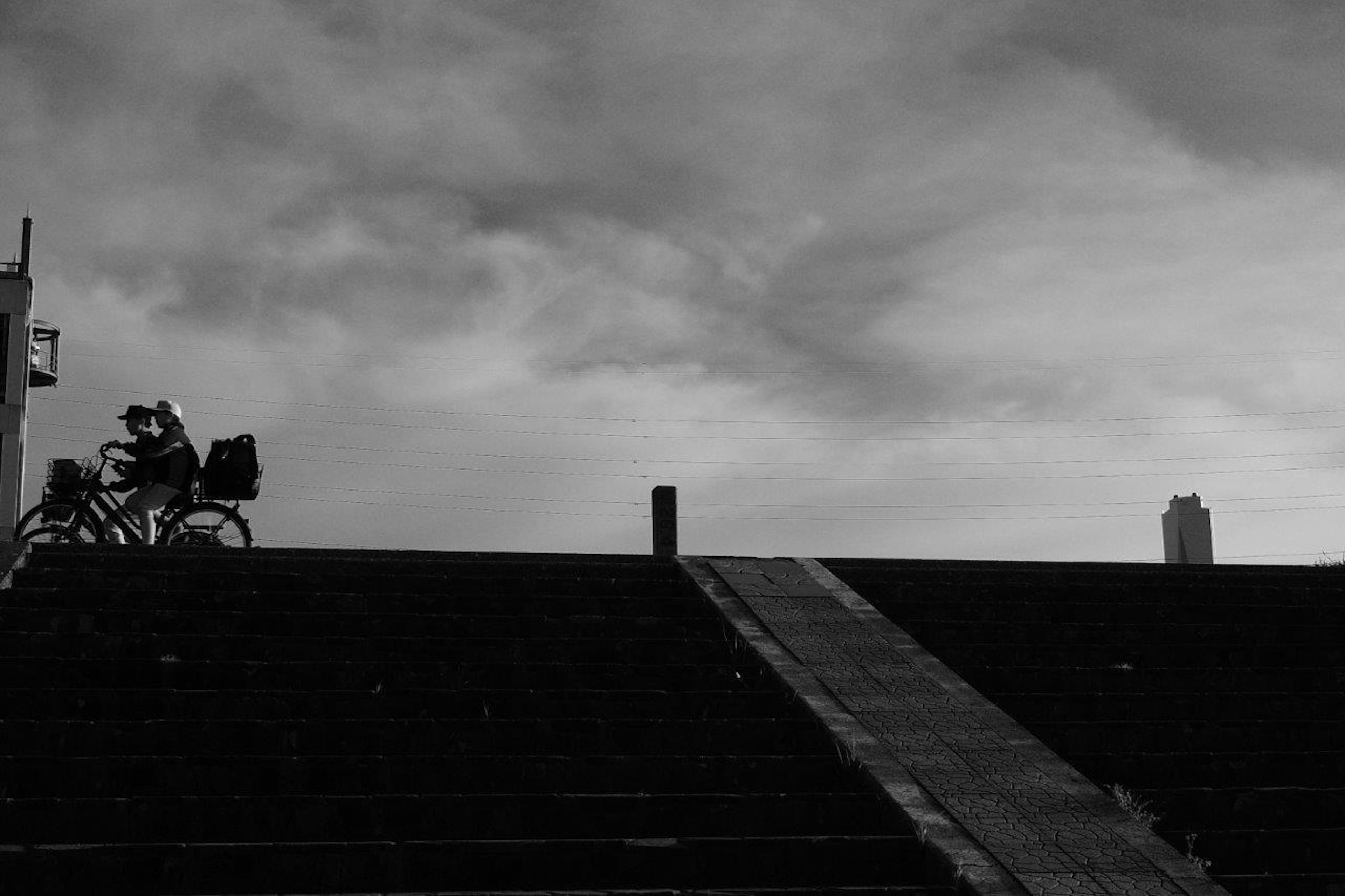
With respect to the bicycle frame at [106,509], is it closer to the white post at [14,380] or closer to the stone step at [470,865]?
the stone step at [470,865]

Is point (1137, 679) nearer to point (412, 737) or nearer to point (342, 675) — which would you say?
point (412, 737)

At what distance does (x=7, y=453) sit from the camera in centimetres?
3809

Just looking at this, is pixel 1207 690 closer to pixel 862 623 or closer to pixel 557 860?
pixel 862 623

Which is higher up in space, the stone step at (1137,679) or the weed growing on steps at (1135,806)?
the stone step at (1137,679)

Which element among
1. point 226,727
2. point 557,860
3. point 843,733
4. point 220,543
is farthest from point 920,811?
point 220,543

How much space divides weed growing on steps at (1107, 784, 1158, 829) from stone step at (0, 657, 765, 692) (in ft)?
7.20

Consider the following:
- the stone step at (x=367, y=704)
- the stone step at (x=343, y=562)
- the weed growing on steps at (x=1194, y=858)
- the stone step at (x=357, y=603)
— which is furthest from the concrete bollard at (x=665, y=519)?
the weed growing on steps at (x=1194, y=858)

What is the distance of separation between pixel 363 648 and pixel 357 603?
3.41ft

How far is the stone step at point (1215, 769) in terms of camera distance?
7875mm

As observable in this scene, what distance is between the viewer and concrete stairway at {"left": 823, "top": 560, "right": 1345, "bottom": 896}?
7340mm

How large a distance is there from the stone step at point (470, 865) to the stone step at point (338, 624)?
10.6 ft

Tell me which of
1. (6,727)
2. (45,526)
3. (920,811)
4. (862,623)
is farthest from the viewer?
(45,526)

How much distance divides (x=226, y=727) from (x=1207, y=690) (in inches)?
219

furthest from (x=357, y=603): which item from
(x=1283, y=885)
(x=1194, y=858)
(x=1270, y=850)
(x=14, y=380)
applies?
(x=14, y=380)
